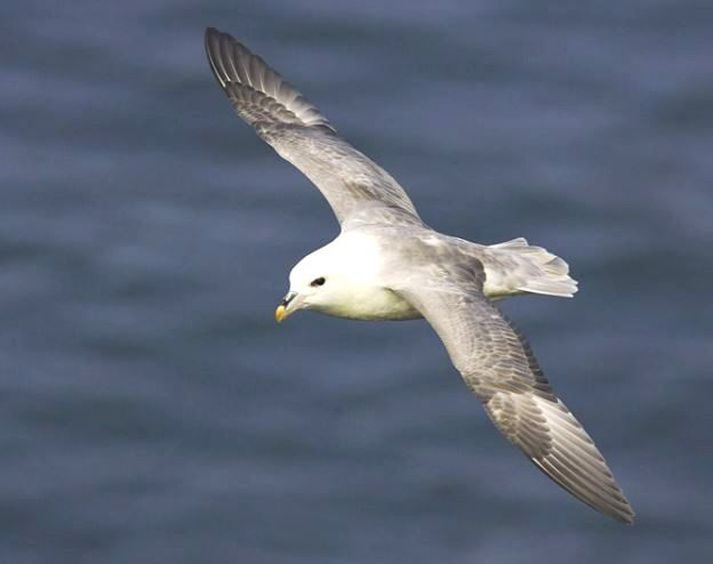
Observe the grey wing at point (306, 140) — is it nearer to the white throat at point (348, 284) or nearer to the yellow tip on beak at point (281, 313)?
the white throat at point (348, 284)

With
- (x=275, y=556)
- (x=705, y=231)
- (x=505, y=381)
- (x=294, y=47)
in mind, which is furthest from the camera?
(x=294, y=47)

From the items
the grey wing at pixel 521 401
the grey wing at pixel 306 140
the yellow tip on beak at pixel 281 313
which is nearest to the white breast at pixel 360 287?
the yellow tip on beak at pixel 281 313

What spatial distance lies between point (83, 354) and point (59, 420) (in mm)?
602

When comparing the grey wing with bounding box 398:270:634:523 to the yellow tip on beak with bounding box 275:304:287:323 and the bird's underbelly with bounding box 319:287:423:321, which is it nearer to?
the bird's underbelly with bounding box 319:287:423:321

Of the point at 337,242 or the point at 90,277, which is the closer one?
the point at 337,242

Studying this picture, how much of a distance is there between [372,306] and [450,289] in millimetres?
474

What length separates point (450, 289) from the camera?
480 inches

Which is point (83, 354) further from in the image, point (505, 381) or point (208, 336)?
point (505, 381)

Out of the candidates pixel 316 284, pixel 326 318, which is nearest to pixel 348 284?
pixel 316 284

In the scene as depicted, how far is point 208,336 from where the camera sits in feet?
58.5

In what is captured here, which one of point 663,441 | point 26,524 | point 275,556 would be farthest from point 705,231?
point 26,524

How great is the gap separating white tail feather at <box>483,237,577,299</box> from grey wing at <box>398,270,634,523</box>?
80cm

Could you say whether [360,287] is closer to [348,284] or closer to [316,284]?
[348,284]

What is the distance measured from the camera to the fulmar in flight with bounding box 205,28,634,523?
38.3 ft
